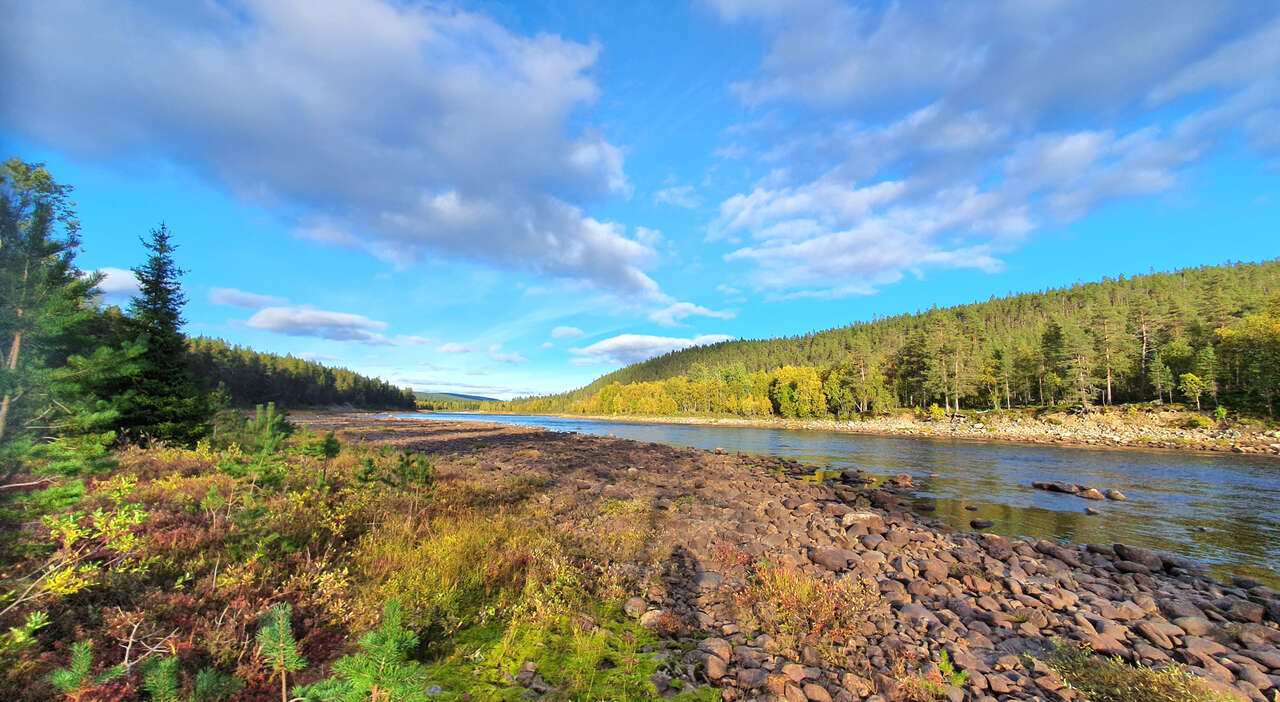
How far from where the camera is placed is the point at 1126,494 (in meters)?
20.8

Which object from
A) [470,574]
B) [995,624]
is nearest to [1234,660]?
[995,624]

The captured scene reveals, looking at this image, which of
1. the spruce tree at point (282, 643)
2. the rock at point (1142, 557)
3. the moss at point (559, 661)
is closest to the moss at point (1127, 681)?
the moss at point (559, 661)

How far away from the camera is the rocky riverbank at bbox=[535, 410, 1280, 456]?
4203 centimetres

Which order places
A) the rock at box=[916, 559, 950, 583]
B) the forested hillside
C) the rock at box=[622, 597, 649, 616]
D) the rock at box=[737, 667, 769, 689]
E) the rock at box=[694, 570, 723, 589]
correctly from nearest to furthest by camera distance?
the rock at box=[737, 667, 769, 689]
the rock at box=[622, 597, 649, 616]
the rock at box=[694, 570, 723, 589]
the rock at box=[916, 559, 950, 583]
the forested hillside

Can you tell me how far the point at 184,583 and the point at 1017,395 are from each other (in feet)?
375

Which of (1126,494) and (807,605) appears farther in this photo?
(1126,494)

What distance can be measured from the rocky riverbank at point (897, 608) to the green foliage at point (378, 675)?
3013 mm

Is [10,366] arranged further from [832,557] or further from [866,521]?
[866,521]

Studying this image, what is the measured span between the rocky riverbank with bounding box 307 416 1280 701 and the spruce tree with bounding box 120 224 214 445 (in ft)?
38.3

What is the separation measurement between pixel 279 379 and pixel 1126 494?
149 m

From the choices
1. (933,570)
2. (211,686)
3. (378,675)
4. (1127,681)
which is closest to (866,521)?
(933,570)

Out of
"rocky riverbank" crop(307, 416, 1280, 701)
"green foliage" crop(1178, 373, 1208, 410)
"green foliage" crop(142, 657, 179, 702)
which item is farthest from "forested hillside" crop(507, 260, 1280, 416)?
"green foliage" crop(142, 657, 179, 702)

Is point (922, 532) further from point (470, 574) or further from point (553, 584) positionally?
point (470, 574)

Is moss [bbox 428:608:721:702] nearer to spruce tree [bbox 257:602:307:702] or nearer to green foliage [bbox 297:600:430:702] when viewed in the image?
spruce tree [bbox 257:602:307:702]
